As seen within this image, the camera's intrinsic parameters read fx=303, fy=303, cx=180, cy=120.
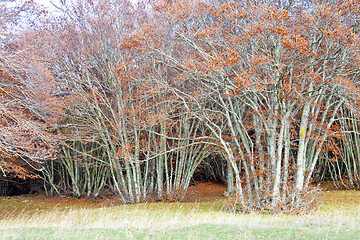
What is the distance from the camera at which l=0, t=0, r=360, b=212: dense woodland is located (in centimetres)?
787

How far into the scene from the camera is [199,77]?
9031mm

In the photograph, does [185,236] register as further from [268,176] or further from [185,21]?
[185,21]

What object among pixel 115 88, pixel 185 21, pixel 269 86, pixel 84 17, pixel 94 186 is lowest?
pixel 94 186

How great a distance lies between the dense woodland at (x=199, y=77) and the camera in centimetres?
787

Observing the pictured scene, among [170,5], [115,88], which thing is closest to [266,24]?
[170,5]

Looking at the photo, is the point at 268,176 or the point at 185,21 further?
the point at 185,21

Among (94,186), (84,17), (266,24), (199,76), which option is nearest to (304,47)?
(266,24)

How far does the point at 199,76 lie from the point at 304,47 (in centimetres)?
312

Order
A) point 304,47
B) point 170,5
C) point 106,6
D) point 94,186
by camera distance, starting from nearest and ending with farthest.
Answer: point 304,47
point 170,5
point 106,6
point 94,186

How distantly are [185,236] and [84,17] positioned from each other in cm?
922

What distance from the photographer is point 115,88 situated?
11.2 metres

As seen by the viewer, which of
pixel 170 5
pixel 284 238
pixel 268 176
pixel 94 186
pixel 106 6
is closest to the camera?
pixel 284 238

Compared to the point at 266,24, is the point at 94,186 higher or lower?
lower

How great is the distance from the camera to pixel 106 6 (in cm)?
1107
